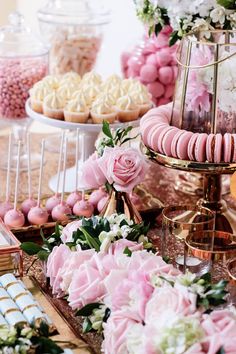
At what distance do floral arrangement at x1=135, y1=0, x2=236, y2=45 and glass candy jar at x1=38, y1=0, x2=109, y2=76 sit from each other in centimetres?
57

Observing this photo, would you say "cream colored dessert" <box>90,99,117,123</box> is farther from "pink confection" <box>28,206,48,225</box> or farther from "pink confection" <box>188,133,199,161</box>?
"pink confection" <box>188,133,199,161</box>

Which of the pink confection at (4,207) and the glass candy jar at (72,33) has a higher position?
the glass candy jar at (72,33)

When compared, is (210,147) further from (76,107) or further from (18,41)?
(18,41)

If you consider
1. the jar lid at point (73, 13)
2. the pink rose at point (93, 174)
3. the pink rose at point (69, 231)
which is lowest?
the pink rose at point (69, 231)

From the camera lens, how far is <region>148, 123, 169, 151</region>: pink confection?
1.39 metres

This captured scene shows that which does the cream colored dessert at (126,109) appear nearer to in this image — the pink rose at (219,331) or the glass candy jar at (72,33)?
the glass candy jar at (72,33)

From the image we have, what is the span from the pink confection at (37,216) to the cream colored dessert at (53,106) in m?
0.30

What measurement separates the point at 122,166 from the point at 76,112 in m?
0.44

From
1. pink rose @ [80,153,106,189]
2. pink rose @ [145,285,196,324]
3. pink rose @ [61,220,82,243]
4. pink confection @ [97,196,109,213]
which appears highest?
pink rose @ [80,153,106,189]

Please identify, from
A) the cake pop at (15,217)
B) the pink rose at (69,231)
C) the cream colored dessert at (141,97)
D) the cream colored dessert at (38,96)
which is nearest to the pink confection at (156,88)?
the cream colored dessert at (141,97)

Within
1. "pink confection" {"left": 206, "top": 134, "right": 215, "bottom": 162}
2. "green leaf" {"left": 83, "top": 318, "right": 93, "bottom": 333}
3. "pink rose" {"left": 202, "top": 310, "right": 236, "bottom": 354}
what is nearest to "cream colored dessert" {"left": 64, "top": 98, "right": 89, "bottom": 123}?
"pink confection" {"left": 206, "top": 134, "right": 215, "bottom": 162}

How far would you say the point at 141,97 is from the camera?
1806mm

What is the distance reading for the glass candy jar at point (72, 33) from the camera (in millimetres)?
2174

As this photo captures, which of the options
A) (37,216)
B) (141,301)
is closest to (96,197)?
(37,216)
